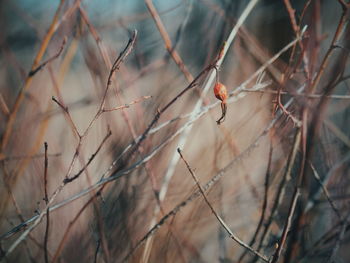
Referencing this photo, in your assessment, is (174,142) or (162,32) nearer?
(162,32)

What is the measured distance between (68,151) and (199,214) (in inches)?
20.5

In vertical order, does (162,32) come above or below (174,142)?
above

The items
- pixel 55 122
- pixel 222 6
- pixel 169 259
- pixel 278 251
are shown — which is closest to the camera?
pixel 278 251

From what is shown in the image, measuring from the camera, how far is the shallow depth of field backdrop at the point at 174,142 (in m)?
0.78

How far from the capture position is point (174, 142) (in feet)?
3.91

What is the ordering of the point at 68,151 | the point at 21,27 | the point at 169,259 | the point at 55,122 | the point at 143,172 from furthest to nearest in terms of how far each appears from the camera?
1. the point at 21,27
2. the point at 55,122
3. the point at 68,151
4. the point at 143,172
5. the point at 169,259

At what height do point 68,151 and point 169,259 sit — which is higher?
point 68,151

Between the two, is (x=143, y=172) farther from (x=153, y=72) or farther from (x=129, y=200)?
(x=153, y=72)

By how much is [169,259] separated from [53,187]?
0.58m

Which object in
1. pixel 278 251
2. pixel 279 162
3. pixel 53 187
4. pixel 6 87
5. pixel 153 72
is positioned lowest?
pixel 278 251

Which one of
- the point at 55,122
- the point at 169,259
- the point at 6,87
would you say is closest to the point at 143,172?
the point at 169,259

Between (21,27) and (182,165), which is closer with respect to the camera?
(182,165)

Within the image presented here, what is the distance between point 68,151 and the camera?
47.4 inches

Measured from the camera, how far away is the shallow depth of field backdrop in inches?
30.6
